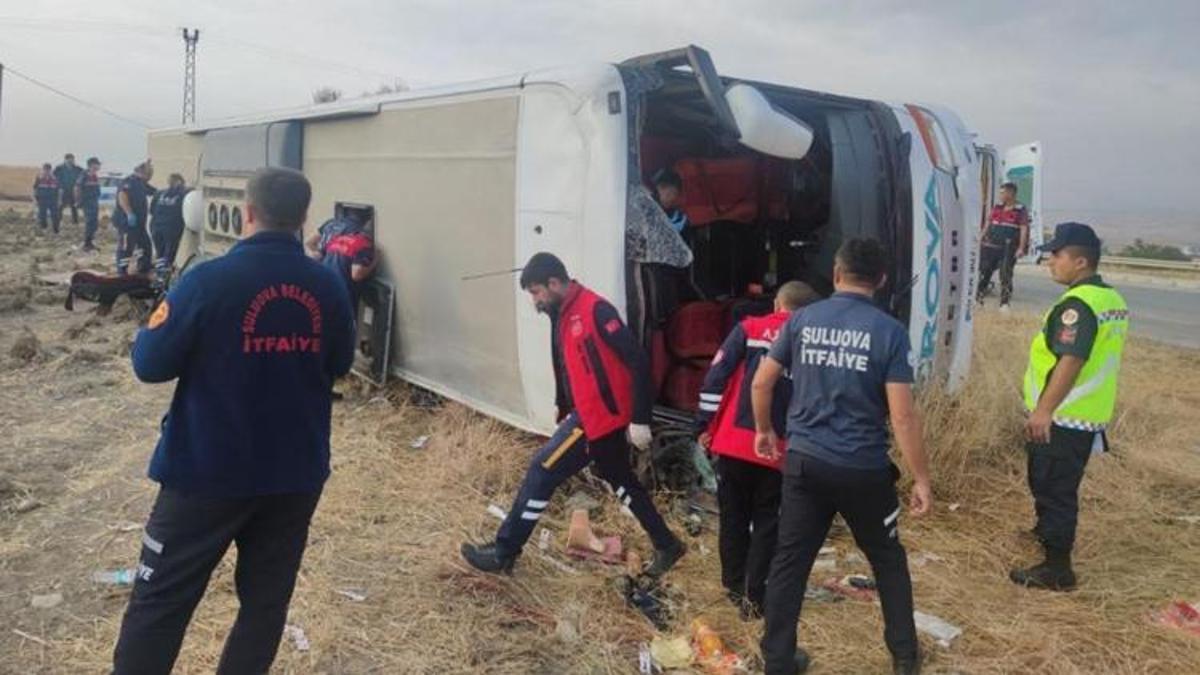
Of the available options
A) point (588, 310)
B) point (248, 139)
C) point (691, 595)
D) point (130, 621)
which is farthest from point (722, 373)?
point (248, 139)

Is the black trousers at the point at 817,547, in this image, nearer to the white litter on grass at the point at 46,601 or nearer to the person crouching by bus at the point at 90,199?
the white litter on grass at the point at 46,601

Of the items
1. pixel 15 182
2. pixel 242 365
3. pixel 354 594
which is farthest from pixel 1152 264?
pixel 15 182

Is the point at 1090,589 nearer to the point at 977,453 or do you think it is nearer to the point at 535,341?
the point at 977,453

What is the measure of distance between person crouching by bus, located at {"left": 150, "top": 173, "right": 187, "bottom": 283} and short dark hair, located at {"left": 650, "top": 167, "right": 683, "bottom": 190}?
7.22m

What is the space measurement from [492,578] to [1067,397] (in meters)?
2.53

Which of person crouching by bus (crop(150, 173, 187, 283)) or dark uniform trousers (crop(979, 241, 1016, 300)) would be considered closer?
person crouching by bus (crop(150, 173, 187, 283))

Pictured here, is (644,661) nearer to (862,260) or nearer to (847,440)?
(847,440)

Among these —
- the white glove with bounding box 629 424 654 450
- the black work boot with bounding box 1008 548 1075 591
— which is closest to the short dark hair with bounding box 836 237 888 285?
the white glove with bounding box 629 424 654 450

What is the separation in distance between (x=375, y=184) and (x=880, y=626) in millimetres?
4123

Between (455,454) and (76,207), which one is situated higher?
(76,207)

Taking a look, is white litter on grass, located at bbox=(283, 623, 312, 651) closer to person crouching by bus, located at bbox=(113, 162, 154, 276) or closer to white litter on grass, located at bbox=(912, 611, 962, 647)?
white litter on grass, located at bbox=(912, 611, 962, 647)

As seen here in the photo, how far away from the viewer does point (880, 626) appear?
3.50m

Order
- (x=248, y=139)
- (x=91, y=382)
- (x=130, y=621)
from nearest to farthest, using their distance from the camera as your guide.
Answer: (x=130, y=621) < (x=91, y=382) < (x=248, y=139)

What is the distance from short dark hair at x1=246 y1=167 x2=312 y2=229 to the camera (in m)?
2.41
